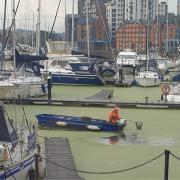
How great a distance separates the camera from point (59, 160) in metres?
16.8

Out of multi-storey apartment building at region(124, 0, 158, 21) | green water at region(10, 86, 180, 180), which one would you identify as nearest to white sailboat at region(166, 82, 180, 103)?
green water at region(10, 86, 180, 180)

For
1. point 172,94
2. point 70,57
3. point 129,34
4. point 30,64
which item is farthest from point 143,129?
point 129,34

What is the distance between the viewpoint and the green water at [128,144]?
54.5 ft

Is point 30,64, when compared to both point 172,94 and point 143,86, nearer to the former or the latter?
point 143,86

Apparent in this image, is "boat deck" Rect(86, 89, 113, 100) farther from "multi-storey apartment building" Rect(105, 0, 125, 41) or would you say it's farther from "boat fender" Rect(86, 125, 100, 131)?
"multi-storey apartment building" Rect(105, 0, 125, 41)

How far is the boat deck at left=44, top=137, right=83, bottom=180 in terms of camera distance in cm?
1478

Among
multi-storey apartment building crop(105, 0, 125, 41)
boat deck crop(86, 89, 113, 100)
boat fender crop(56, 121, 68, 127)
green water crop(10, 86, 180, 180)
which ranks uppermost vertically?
multi-storey apartment building crop(105, 0, 125, 41)

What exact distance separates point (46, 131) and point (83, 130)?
5.56 ft

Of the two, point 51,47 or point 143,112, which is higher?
point 51,47

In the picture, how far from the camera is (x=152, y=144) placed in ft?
68.7

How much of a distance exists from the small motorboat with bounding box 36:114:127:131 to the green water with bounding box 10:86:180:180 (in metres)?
0.32

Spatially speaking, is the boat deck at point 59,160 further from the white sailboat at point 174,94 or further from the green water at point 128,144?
the white sailboat at point 174,94

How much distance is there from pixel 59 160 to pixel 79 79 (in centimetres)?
3072

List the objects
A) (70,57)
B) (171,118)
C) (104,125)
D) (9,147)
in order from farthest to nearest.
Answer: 1. (70,57)
2. (171,118)
3. (104,125)
4. (9,147)
